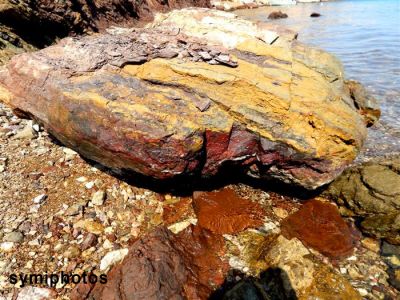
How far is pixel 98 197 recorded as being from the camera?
5.26 meters

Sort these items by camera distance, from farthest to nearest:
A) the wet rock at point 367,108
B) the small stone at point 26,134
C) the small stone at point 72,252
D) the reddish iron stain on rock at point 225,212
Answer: the wet rock at point 367,108
the small stone at point 26,134
the reddish iron stain on rock at point 225,212
the small stone at point 72,252

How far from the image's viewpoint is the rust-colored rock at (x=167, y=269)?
3832mm

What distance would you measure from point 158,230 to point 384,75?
43.3 ft

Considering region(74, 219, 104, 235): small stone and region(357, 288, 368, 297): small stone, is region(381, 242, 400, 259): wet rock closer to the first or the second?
region(357, 288, 368, 297): small stone


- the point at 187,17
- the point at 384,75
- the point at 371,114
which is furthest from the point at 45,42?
the point at 384,75

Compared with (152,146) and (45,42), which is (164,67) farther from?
(45,42)

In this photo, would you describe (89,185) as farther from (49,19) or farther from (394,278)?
(49,19)

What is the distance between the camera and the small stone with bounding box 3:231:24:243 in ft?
14.5

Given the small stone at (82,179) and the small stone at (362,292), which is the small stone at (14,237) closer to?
the small stone at (82,179)

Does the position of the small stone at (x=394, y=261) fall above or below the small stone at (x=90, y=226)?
below

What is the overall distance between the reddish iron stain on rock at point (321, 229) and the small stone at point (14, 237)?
4.19 metres

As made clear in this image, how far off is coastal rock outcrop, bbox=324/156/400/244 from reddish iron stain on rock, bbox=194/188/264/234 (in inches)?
65.6

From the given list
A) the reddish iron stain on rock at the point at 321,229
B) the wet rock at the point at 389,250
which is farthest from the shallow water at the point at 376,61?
the wet rock at the point at 389,250

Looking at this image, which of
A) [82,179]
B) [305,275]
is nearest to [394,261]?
[305,275]
